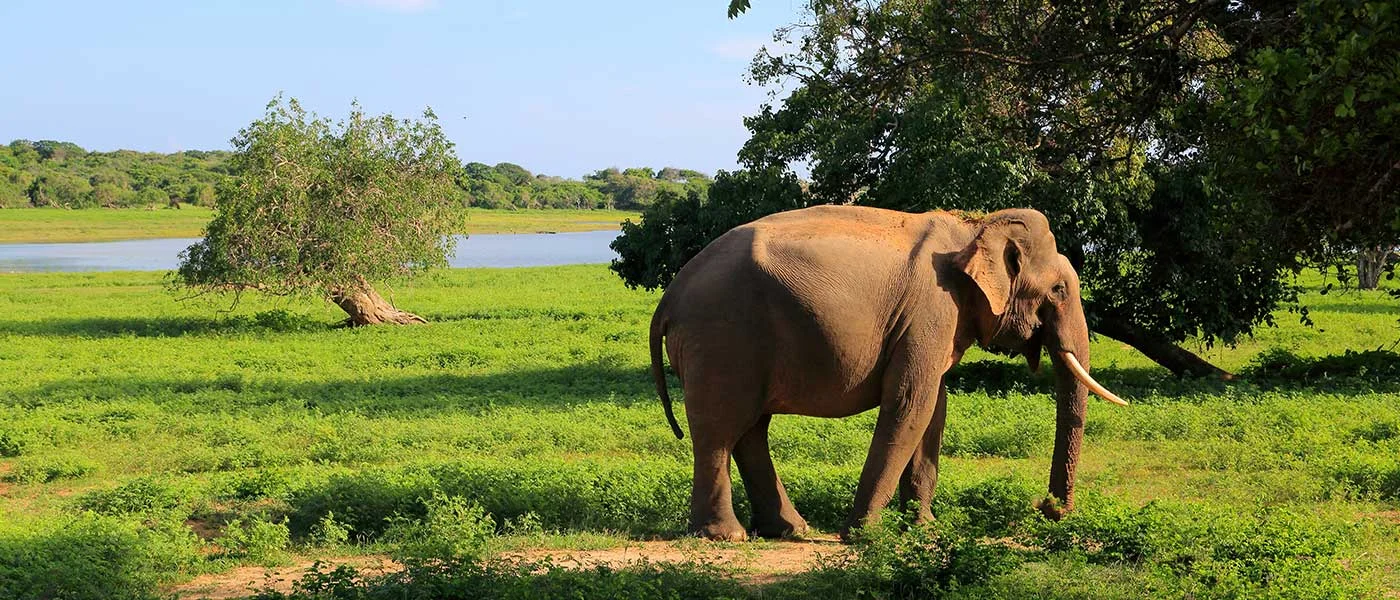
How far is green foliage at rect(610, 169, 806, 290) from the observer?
58.9 ft

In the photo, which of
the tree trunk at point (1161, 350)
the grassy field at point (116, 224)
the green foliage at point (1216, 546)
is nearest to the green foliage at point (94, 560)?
the green foliage at point (1216, 546)

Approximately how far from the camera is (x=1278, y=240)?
7609 millimetres

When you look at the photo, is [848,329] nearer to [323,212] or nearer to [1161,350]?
[1161,350]

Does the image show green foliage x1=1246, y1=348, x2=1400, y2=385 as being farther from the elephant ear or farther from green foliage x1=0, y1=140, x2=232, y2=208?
green foliage x1=0, y1=140, x2=232, y2=208

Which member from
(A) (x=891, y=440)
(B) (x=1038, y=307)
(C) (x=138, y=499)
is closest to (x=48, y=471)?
(C) (x=138, y=499)

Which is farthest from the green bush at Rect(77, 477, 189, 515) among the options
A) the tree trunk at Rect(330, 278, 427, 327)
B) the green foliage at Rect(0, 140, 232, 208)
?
the green foliage at Rect(0, 140, 232, 208)

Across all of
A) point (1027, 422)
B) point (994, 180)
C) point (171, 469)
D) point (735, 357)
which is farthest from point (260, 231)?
point (735, 357)

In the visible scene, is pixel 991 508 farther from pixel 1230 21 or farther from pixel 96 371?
pixel 96 371

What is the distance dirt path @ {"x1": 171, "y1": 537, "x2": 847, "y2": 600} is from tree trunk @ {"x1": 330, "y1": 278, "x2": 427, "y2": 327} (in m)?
18.5

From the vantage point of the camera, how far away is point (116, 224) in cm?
7788

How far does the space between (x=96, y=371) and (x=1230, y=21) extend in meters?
16.8

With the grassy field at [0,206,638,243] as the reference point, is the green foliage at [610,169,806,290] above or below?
above

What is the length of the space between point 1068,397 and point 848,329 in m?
1.76

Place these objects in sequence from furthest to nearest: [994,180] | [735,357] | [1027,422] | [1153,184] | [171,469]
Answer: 1. [1153,184]
2. [994,180]
3. [1027,422]
4. [171,469]
5. [735,357]
